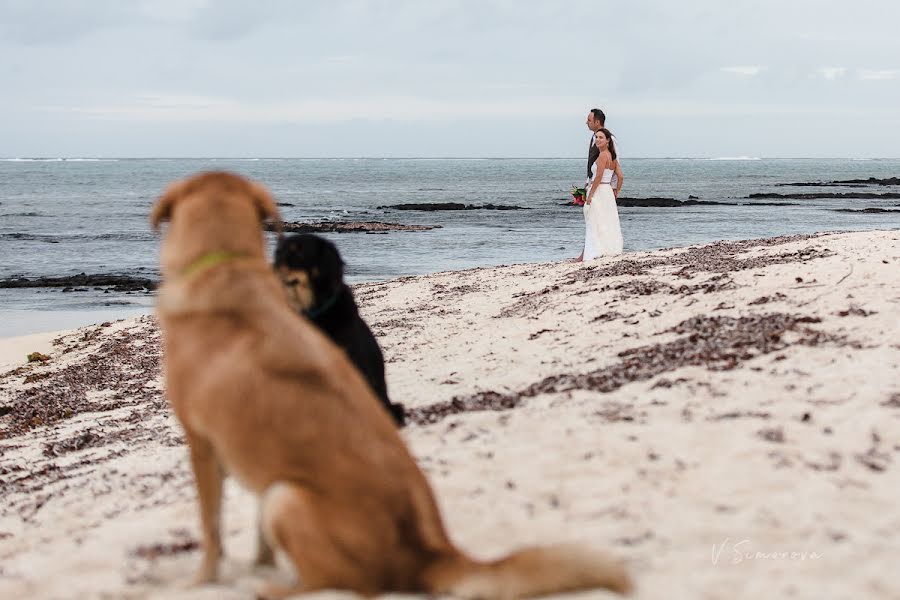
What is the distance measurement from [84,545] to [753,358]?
4.95 meters

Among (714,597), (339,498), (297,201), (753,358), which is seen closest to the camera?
(339,498)

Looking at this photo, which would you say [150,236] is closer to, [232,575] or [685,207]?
[685,207]

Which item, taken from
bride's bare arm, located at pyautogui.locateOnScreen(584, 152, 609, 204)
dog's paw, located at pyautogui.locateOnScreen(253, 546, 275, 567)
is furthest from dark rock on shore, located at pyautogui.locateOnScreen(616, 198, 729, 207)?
dog's paw, located at pyautogui.locateOnScreen(253, 546, 275, 567)

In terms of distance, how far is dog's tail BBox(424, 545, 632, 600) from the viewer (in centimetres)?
337

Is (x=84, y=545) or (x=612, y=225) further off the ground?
(x=612, y=225)

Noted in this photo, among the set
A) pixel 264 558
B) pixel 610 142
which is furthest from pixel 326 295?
pixel 610 142

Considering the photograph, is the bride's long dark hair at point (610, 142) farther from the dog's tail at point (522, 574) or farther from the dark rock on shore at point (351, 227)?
the dark rock on shore at point (351, 227)

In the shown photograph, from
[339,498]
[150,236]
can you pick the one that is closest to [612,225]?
[339,498]

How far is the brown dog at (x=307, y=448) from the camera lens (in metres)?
3.31

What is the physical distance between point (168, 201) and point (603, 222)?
42.1 ft

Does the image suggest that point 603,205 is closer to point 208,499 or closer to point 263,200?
point 263,200

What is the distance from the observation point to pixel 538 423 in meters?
6.12

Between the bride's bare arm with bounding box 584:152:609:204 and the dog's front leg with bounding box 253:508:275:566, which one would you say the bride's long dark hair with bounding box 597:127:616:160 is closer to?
the bride's bare arm with bounding box 584:152:609:204

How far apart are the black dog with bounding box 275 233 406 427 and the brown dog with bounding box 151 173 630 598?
1510 millimetres
